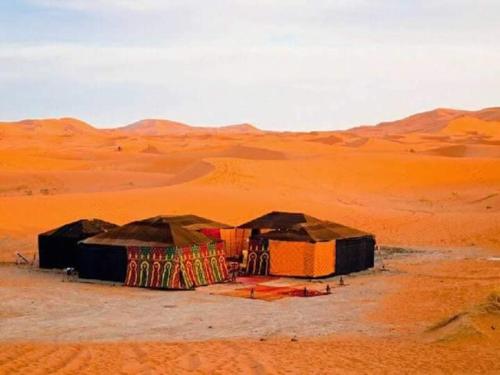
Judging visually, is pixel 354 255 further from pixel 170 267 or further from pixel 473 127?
pixel 473 127

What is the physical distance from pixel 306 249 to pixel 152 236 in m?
4.44

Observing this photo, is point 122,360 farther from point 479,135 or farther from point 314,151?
point 479,135

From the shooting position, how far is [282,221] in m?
25.5

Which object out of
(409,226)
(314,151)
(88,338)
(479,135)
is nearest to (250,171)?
(409,226)

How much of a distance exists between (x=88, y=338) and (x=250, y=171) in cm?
3654

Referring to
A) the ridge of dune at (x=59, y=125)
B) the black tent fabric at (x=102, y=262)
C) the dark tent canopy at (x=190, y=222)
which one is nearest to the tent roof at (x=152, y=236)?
the black tent fabric at (x=102, y=262)

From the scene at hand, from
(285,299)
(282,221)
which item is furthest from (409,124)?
(285,299)

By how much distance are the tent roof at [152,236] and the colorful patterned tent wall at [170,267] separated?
0.21 metres

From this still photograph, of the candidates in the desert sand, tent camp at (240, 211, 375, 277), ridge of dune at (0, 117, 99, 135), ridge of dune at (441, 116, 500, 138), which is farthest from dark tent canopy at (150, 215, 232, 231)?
ridge of dune at (0, 117, 99, 135)

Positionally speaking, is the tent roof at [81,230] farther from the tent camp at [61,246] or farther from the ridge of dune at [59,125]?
the ridge of dune at [59,125]

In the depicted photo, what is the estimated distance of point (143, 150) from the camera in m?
91.5

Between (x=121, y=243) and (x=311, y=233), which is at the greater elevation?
(x=311, y=233)

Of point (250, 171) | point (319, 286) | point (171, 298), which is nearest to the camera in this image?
point (171, 298)

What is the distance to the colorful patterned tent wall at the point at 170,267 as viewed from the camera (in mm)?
21422
